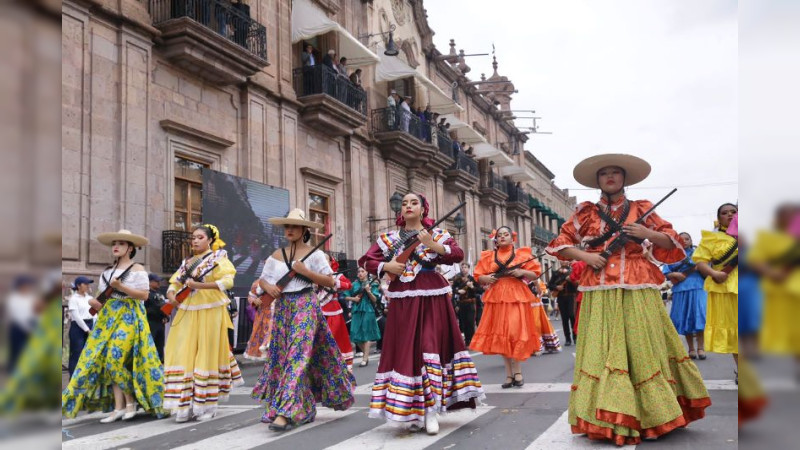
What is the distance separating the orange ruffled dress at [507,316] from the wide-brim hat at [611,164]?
3219 millimetres

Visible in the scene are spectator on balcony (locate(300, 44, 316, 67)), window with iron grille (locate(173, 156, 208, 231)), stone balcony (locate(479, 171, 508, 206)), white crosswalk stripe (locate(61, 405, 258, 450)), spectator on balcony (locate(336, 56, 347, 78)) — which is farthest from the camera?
stone balcony (locate(479, 171, 508, 206))

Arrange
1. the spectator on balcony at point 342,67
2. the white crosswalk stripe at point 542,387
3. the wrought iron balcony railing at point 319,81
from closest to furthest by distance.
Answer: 1. the white crosswalk stripe at point 542,387
2. the wrought iron balcony railing at point 319,81
3. the spectator on balcony at point 342,67

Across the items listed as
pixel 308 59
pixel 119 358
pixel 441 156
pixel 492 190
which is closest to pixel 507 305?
pixel 119 358

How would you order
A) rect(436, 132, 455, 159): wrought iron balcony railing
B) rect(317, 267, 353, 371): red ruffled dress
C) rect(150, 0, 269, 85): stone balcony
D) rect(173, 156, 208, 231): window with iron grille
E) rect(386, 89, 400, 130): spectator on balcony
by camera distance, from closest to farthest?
rect(317, 267, 353, 371): red ruffled dress → rect(150, 0, 269, 85): stone balcony → rect(173, 156, 208, 231): window with iron grille → rect(386, 89, 400, 130): spectator on balcony → rect(436, 132, 455, 159): wrought iron balcony railing

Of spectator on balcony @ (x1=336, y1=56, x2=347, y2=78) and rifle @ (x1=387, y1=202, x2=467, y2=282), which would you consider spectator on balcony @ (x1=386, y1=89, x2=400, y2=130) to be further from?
rifle @ (x1=387, y1=202, x2=467, y2=282)

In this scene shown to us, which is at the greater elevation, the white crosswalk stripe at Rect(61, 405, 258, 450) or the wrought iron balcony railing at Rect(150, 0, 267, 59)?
the wrought iron balcony railing at Rect(150, 0, 267, 59)

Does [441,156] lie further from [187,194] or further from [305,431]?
[305,431]

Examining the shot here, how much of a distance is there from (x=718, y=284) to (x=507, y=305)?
9.02 ft

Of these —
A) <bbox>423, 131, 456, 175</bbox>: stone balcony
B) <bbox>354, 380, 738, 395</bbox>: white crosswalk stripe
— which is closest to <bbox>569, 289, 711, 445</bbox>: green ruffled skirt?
<bbox>354, 380, 738, 395</bbox>: white crosswalk stripe

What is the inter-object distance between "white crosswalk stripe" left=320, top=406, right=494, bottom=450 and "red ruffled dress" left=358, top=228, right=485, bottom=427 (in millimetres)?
138

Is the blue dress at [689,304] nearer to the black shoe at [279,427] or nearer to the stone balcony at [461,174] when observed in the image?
the black shoe at [279,427]

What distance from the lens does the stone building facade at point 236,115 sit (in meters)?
10.6

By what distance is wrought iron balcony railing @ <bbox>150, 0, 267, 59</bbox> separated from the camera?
1225 centimetres

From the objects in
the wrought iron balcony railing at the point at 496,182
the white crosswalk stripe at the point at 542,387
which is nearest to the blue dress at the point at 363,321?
the white crosswalk stripe at the point at 542,387
